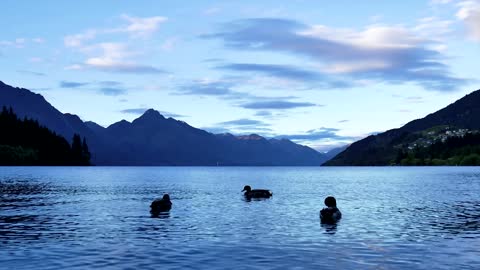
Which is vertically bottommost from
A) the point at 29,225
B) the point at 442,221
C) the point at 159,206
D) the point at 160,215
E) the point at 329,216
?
the point at 442,221

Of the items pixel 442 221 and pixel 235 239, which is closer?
pixel 235 239

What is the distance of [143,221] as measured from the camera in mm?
50750

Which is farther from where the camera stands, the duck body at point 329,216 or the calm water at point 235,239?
the duck body at point 329,216

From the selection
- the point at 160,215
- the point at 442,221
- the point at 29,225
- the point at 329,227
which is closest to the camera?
the point at 329,227

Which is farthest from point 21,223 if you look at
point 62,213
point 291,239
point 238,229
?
point 291,239

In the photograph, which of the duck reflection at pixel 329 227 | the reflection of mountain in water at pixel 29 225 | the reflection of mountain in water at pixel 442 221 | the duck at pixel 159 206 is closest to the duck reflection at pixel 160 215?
the duck at pixel 159 206

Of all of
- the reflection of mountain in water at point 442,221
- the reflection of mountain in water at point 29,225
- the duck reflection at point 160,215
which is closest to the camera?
the reflection of mountain in water at point 29,225

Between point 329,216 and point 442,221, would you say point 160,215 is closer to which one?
point 329,216

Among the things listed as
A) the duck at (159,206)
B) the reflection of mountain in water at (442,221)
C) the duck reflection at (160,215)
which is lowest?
the reflection of mountain in water at (442,221)

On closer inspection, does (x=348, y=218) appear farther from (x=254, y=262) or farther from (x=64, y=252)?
(x=64, y=252)

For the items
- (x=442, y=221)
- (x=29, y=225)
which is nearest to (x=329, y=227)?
(x=442, y=221)

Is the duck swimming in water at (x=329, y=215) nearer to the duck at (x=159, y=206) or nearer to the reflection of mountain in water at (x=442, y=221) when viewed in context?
the reflection of mountain in water at (x=442, y=221)

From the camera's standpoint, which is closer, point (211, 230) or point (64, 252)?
point (64, 252)

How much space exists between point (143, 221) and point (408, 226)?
24883 millimetres
